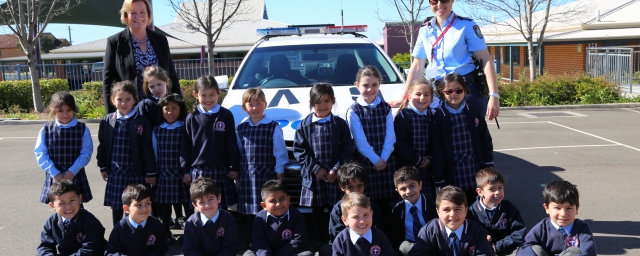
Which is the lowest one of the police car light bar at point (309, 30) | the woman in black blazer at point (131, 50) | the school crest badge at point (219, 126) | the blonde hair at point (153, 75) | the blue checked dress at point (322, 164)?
the blue checked dress at point (322, 164)

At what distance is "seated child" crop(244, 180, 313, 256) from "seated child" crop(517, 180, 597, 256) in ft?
4.98

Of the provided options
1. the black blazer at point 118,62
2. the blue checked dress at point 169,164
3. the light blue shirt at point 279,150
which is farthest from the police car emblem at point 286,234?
the black blazer at point 118,62

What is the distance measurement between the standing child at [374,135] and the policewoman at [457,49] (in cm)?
35

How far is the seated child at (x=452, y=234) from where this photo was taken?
3.83 meters

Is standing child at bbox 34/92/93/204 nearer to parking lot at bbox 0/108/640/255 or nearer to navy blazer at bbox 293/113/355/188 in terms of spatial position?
parking lot at bbox 0/108/640/255

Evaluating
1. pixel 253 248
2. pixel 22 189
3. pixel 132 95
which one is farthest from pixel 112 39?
pixel 22 189

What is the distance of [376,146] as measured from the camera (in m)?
4.55

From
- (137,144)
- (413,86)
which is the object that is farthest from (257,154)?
(413,86)

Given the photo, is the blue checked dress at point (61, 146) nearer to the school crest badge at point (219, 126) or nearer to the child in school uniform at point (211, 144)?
the child in school uniform at point (211, 144)

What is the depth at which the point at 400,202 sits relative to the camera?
14.0 ft

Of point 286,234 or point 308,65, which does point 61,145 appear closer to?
point 286,234

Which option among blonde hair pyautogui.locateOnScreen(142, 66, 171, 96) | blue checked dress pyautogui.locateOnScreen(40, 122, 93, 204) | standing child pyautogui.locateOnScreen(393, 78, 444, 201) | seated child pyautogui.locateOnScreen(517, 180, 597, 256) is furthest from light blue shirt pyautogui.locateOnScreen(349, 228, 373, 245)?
blue checked dress pyautogui.locateOnScreen(40, 122, 93, 204)

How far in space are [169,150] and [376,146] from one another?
1.61 metres

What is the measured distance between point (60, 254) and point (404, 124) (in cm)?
268
